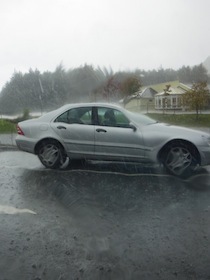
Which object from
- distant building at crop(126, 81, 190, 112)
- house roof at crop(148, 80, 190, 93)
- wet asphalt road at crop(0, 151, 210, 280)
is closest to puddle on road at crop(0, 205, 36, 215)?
wet asphalt road at crop(0, 151, 210, 280)

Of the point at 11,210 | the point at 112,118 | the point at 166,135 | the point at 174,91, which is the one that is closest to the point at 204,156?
the point at 166,135

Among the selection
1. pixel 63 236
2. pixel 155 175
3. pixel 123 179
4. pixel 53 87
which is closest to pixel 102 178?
pixel 123 179

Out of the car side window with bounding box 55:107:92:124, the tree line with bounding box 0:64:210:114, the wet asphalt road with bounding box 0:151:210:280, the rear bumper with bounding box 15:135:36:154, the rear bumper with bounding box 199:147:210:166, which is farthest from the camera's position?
the tree line with bounding box 0:64:210:114

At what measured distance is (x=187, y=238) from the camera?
287 cm

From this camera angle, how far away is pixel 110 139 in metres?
5.55

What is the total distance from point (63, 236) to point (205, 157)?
317 centimetres

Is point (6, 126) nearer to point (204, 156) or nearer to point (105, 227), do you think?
point (204, 156)

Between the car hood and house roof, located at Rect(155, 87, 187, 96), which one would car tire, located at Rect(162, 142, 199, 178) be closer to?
the car hood

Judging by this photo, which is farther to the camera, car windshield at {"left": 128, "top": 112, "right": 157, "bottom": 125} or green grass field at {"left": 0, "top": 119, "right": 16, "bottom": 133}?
green grass field at {"left": 0, "top": 119, "right": 16, "bottom": 133}

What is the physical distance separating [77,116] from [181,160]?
7.09 ft

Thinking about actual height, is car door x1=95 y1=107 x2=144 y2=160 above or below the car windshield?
below

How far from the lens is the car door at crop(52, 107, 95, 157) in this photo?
5.72 meters

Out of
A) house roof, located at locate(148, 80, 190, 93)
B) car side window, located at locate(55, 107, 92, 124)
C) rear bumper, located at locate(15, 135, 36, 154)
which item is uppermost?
house roof, located at locate(148, 80, 190, 93)

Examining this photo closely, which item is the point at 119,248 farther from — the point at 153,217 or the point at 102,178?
the point at 102,178
